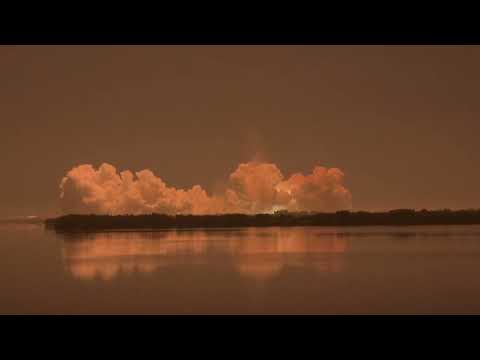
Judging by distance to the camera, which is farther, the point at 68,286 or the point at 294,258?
the point at 294,258

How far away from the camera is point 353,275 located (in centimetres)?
4091

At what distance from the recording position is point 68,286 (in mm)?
37000

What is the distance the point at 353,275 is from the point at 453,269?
8.37 meters

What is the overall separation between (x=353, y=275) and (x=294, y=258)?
47.3ft

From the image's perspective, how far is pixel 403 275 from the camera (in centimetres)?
4097

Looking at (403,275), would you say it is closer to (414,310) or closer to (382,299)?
(382,299)
